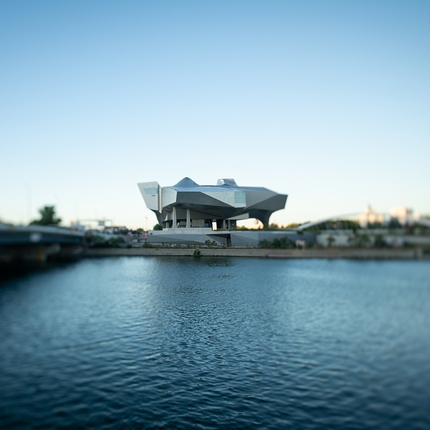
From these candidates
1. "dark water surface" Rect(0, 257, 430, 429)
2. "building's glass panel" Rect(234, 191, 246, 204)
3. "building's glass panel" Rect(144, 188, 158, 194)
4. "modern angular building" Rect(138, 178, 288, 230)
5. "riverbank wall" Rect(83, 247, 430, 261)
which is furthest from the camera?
"building's glass panel" Rect(144, 188, 158, 194)

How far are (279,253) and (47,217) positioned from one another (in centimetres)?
948

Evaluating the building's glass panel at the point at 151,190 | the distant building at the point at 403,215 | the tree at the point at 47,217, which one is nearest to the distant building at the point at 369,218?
the distant building at the point at 403,215

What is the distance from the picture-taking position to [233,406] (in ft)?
15.8

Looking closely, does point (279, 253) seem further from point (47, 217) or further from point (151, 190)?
point (151, 190)

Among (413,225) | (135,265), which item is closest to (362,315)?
(413,225)

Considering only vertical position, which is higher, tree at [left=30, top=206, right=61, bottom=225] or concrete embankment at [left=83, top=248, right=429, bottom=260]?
tree at [left=30, top=206, right=61, bottom=225]

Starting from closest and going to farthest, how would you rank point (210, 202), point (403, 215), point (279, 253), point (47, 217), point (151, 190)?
1. point (403, 215)
2. point (47, 217)
3. point (279, 253)
4. point (210, 202)
5. point (151, 190)

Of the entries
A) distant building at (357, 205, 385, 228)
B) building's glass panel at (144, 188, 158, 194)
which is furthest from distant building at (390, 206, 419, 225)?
building's glass panel at (144, 188, 158, 194)

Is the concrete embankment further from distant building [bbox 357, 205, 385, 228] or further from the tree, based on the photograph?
the tree

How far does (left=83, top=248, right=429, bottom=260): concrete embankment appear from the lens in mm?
3832

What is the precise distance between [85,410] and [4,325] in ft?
11.1

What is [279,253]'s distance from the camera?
14641 mm

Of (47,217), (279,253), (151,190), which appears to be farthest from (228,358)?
(151,190)

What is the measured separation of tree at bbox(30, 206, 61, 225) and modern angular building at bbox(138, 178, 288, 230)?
1078 inches
